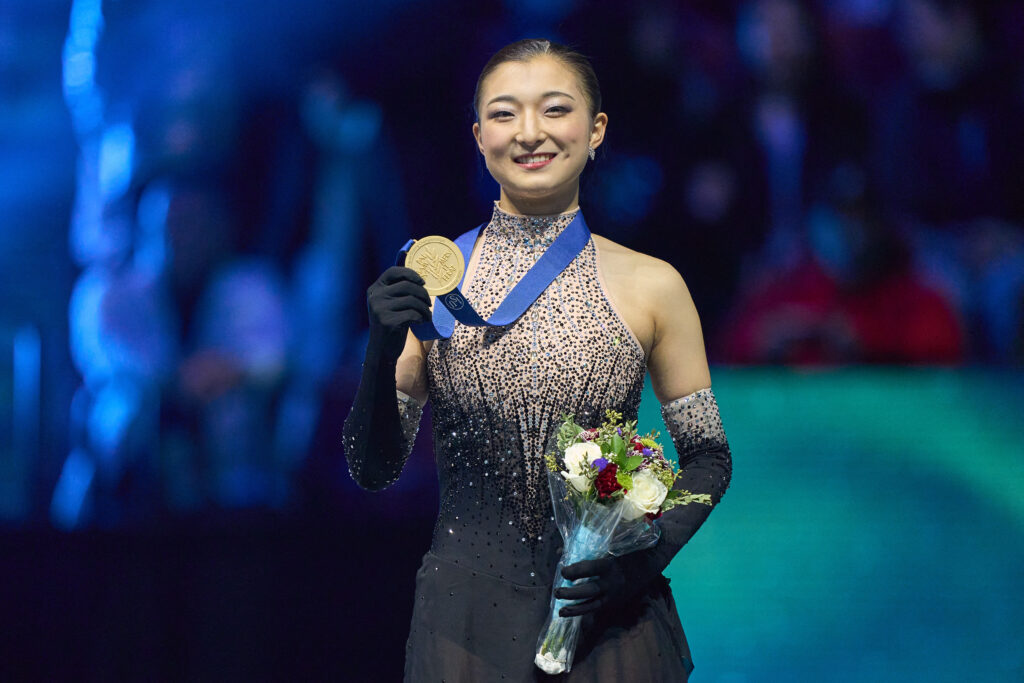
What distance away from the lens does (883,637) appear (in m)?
3.44

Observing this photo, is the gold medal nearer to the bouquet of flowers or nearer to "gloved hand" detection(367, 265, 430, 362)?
"gloved hand" detection(367, 265, 430, 362)

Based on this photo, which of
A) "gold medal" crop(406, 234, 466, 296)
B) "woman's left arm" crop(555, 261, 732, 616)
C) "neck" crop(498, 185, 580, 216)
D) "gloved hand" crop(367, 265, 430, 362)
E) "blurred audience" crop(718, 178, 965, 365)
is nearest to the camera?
"gloved hand" crop(367, 265, 430, 362)

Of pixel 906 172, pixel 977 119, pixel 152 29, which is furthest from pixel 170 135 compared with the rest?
pixel 977 119

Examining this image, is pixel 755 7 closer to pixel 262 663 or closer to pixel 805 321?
pixel 805 321

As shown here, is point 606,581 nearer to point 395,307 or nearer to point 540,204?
point 395,307

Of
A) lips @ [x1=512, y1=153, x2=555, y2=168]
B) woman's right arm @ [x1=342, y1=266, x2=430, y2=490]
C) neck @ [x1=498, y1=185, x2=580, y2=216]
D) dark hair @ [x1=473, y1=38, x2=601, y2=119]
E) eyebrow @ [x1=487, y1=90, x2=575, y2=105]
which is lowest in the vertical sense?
woman's right arm @ [x1=342, y1=266, x2=430, y2=490]

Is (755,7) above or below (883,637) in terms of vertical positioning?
above

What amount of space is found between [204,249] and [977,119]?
2479 mm

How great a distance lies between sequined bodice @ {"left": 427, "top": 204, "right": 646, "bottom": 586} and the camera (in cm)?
206

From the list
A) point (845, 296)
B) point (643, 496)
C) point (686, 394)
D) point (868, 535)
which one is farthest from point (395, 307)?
point (868, 535)

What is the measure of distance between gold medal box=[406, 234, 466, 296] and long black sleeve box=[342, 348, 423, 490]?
0.17 metres

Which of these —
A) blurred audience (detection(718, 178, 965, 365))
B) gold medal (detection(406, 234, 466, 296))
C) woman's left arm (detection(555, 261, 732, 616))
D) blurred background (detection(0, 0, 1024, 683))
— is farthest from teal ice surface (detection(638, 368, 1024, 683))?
gold medal (detection(406, 234, 466, 296))

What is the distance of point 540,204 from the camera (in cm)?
225

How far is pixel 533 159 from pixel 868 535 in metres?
1.93
